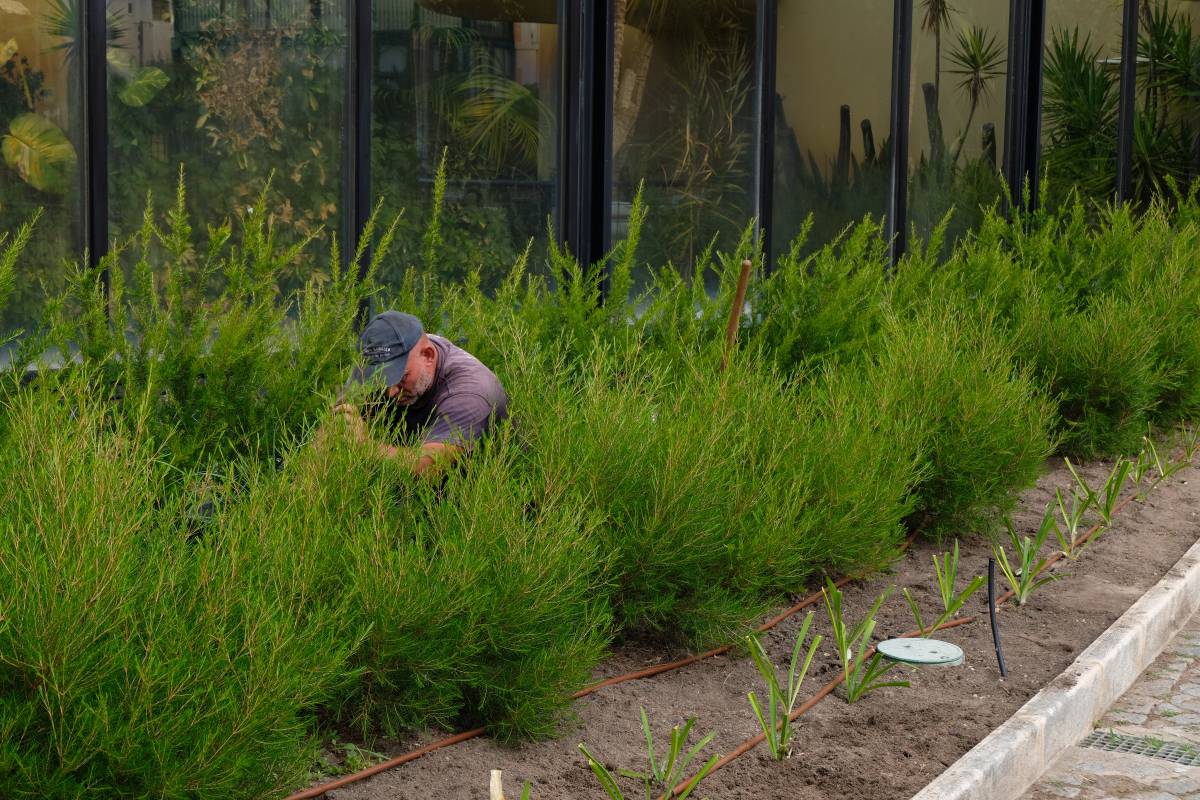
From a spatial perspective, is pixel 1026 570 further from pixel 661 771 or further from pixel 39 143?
pixel 39 143

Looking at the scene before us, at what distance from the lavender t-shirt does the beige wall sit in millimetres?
6613

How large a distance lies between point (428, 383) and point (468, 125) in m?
3.79

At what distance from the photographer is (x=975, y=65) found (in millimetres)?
14633

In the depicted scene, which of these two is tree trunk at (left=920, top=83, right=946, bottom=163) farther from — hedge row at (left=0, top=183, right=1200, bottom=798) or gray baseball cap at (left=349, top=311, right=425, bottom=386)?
gray baseball cap at (left=349, top=311, right=425, bottom=386)

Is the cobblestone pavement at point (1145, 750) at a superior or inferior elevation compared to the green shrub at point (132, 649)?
inferior

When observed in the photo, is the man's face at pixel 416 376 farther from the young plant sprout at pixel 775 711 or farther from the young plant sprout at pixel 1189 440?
the young plant sprout at pixel 1189 440

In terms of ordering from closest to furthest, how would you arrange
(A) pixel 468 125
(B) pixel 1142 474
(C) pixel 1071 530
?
(C) pixel 1071 530
(B) pixel 1142 474
(A) pixel 468 125

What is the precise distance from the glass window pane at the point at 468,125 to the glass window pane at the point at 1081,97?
8.19 metres

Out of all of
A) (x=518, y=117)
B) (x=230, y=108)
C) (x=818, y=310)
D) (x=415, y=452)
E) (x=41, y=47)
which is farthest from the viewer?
(x=518, y=117)

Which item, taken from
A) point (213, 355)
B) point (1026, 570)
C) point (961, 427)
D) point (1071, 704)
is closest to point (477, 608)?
point (213, 355)

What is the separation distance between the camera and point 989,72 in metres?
15.0

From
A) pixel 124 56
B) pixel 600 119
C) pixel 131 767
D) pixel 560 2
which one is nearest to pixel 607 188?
pixel 600 119

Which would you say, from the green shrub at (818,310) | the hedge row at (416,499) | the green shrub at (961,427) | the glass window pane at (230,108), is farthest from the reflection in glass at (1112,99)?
the glass window pane at (230,108)

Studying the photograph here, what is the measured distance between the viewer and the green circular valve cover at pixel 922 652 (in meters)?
5.46
